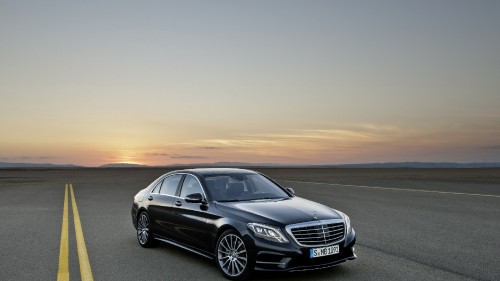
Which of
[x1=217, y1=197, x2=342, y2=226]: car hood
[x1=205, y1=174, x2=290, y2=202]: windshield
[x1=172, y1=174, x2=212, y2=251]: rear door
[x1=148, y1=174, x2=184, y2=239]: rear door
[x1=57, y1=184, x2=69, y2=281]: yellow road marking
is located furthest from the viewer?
[x1=148, y1=174, x2=184, y2=239]: rear door

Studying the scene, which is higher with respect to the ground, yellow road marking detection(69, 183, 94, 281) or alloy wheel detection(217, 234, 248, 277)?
alloy wheel detection(217, 234, 248, 277)

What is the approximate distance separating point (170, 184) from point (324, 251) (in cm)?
346

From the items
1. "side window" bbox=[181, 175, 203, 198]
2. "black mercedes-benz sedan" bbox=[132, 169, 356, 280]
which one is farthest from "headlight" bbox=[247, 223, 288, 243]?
"side window" bbox=[181, 175, 203, 198]

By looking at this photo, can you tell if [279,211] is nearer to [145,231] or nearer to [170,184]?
[170,184]

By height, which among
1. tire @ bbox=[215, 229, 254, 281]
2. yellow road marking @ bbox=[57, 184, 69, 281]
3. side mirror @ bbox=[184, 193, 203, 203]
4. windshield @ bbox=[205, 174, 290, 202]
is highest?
windshield @ bbox=[205, 174, 290, 202]

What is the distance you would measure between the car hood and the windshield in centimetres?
36

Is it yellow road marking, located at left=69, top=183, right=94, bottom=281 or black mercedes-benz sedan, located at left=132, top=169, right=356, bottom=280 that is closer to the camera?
black mercedes-benz sedan, located at left=132, top=169, right=356, bottom=280

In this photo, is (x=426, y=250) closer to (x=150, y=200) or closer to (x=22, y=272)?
(x=150, y=200)

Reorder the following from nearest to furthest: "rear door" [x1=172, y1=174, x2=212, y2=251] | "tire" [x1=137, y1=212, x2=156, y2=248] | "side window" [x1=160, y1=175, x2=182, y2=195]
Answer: "rear door" [x1=172, y1=174, x2=212, y2=251] < "side window" [x1=160, y1=175, x2=182, y2=195] < "tire" [x1=137, y1=212, x2=156, y2=248]

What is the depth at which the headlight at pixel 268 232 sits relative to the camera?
21.6 ft

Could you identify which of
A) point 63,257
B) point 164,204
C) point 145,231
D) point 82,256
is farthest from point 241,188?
point 63,257

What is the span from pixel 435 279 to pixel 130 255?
4659 mm

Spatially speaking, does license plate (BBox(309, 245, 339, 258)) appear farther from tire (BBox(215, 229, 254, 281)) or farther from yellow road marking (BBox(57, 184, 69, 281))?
yellow road marking (BBox(57, 184, 69, 281))

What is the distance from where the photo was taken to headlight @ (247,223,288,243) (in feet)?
21.6
